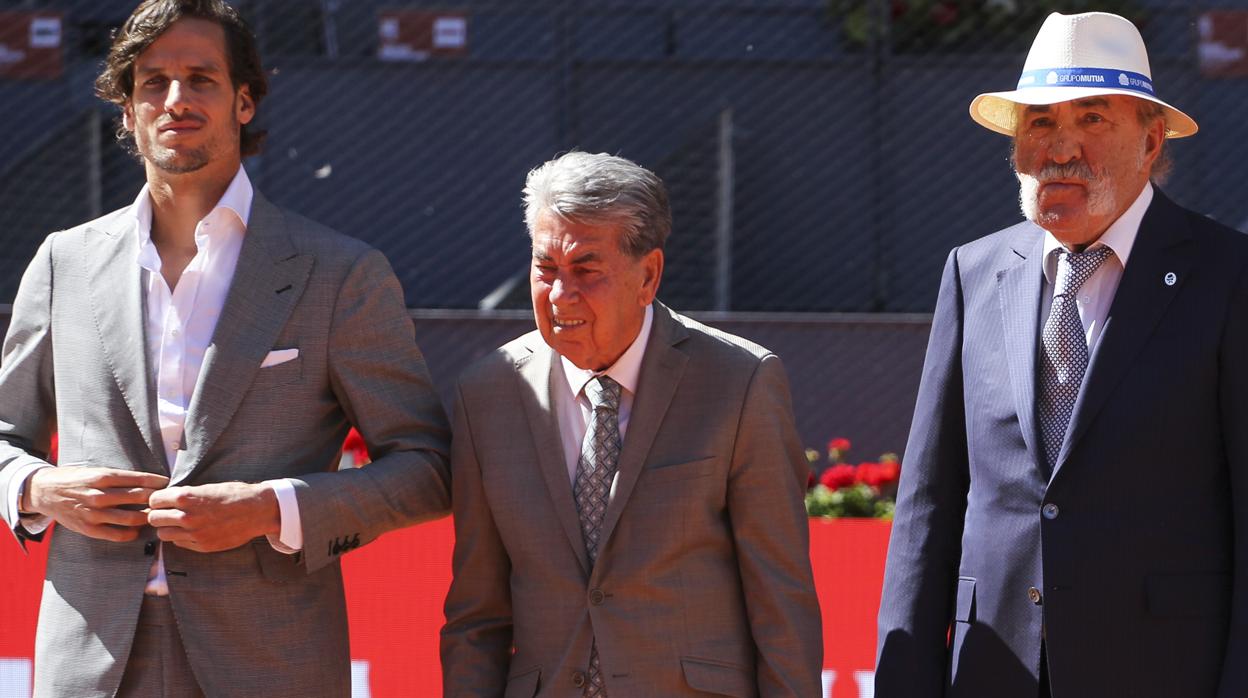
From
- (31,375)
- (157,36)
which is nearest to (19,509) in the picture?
(31,375)

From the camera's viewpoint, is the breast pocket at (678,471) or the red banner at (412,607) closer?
the breast pocket at (678,471)

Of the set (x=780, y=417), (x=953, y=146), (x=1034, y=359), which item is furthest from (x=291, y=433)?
(x=953, y=146)

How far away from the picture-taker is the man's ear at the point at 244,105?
117 inches

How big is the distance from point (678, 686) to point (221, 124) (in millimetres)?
1339

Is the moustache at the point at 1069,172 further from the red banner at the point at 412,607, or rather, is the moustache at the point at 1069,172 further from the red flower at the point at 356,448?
the red flower at the point at 356,448

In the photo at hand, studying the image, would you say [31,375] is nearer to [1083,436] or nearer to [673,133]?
[1083,436]

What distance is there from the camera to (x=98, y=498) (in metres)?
2.65

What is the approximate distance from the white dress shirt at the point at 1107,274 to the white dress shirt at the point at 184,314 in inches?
56.1

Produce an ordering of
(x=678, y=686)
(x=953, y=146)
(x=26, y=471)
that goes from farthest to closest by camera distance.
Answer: (x=953, y=146) < (x=26, y=471) < (x=678, y=686)

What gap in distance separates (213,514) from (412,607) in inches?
48.0

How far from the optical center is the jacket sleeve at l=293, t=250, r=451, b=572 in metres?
2.77

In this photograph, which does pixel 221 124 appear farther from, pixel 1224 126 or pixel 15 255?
pixel 1224 126

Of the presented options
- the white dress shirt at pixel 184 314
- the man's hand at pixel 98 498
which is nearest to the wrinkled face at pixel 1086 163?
the white dress shirt at pixel 184 314

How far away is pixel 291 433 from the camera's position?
2.82 metres
